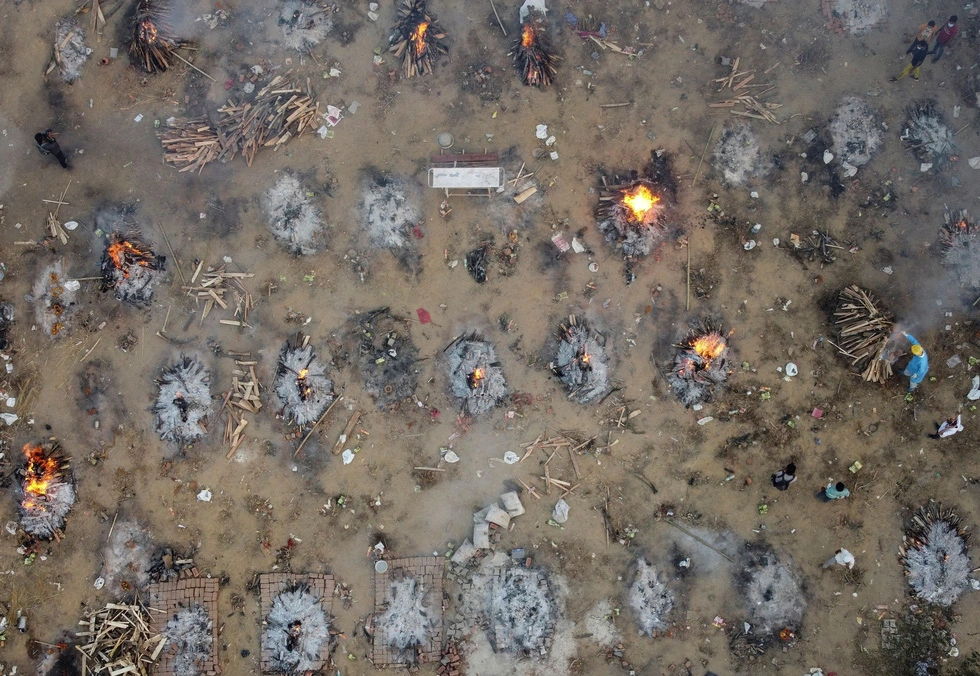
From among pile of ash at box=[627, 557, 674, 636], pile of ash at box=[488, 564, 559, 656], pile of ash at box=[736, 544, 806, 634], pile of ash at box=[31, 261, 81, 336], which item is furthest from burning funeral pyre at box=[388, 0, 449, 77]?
pile of ash at box=[736, 544, 806, 634]

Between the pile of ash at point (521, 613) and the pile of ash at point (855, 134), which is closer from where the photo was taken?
the pile of ash at point (521, 613)

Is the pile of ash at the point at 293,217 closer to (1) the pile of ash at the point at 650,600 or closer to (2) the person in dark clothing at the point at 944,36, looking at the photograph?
(1) the pile of ash at the point at 650,600

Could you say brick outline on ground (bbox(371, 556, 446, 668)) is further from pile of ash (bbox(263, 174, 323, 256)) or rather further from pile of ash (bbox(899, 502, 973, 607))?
pile of ash (bbox(899, 502, 973, 607))

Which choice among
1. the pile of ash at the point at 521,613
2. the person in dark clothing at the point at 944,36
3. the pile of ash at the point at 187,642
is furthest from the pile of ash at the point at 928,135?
the pile of ash at the point at 187,642

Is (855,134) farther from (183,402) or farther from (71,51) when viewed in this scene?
(71,51)

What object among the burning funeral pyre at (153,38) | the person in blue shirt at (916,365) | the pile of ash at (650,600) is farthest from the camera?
the burning funeral pyre at (153,38)

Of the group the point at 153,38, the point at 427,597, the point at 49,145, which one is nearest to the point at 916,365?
the point at 427,597
